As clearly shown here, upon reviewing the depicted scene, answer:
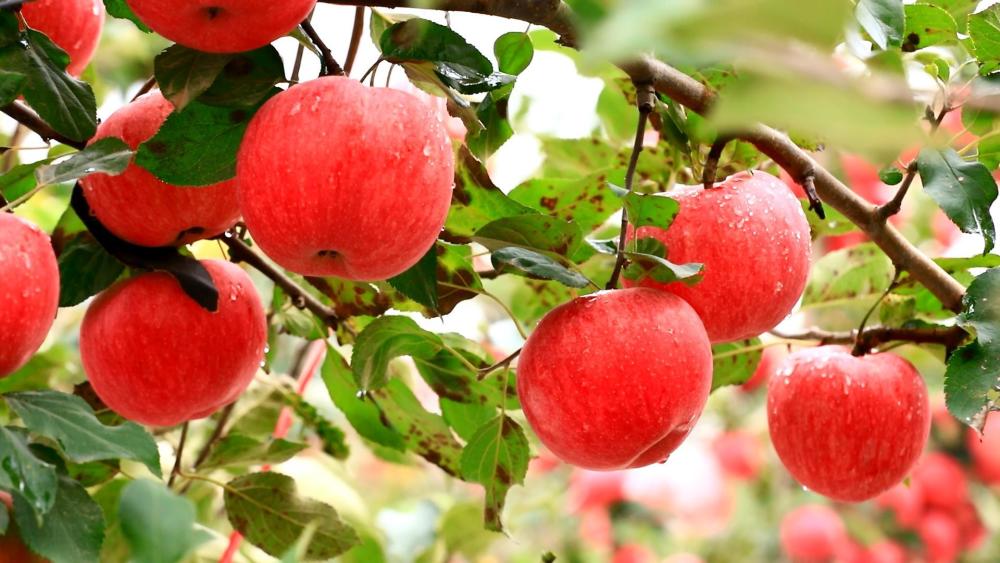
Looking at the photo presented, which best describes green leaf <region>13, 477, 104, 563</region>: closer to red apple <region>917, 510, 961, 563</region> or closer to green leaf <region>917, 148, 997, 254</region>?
green leaf <region>917, 148, 997, 254</region>

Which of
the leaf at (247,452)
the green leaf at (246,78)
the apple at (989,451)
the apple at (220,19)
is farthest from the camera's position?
the apple at (989,451)

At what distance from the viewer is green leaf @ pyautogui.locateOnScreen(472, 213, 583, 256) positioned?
2.37 ft

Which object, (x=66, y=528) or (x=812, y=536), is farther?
(x=812, y=536)

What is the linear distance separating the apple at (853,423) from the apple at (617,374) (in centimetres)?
23

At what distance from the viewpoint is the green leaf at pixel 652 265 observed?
71cm

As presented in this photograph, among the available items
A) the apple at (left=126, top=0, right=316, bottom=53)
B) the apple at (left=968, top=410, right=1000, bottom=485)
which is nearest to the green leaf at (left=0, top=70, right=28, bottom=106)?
the apple at (left=126, top=0, right=316, bottom=53)

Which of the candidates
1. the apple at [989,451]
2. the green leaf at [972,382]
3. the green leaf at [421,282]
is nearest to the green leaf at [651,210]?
the green leaf at [421,282]

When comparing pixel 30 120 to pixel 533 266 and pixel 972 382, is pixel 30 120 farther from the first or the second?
pixel 972 382

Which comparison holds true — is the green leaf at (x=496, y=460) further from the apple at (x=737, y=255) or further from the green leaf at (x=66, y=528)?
the green leaf at (x=66, y=528)

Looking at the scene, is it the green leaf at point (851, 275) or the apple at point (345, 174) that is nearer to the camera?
the apple at point (345, 174)

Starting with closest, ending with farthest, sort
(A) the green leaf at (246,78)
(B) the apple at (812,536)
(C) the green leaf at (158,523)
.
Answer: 1. (C) the green leaf at (158,523)
2. (A) the green leaf at (246,78)
3. (B) the apple at (812,536)

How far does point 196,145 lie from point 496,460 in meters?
0.36

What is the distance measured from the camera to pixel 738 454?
6.79ft

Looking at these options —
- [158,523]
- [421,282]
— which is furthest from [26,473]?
[158,523]
